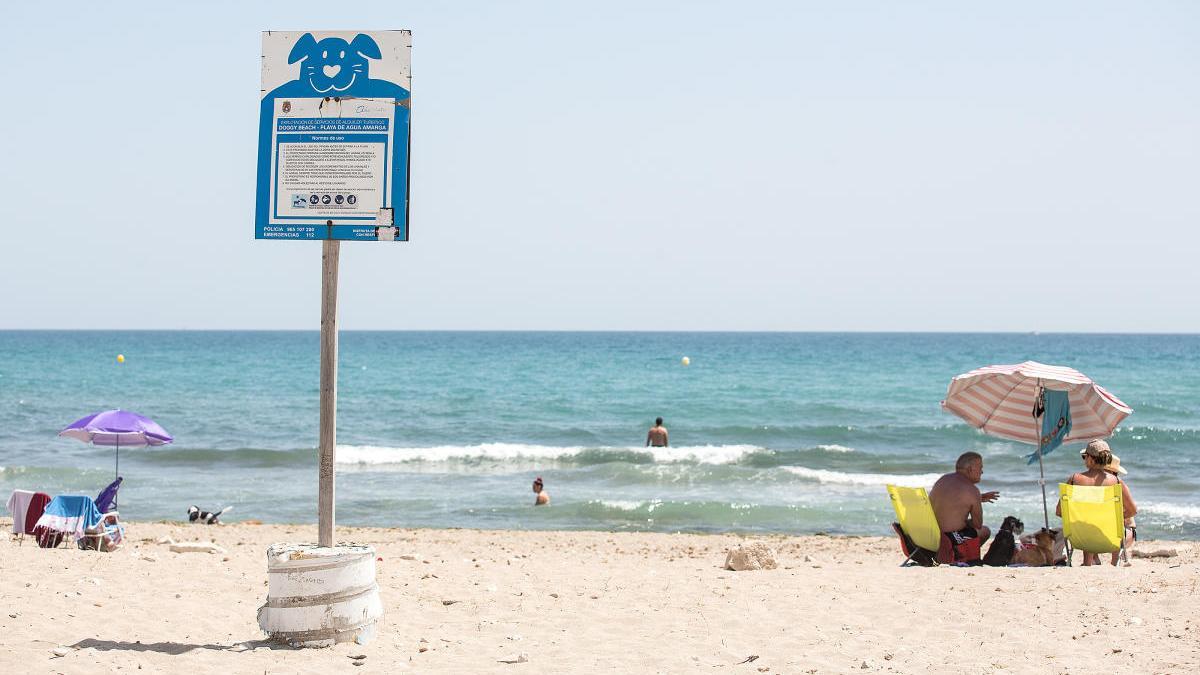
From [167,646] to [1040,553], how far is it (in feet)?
22.8

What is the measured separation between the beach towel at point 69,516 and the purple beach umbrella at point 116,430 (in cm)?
140

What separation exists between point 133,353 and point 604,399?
2107 inches

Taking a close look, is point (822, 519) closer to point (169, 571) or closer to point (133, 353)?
point (169, 571)

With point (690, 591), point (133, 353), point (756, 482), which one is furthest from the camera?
point (133, 353)

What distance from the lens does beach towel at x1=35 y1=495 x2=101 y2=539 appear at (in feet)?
32.2

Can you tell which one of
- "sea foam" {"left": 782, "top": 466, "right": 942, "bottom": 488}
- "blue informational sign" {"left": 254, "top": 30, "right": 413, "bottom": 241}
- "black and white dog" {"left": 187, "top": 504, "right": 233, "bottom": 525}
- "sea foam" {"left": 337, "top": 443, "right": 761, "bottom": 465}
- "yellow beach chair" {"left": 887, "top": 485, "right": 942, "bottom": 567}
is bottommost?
"sea foam" {"left": 337, "top": 443, "right": 761, "bottom": 465}

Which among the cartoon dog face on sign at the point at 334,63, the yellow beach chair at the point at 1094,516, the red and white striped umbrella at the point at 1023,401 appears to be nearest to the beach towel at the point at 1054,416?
the red and white striped umbrella at the point at 1023,401

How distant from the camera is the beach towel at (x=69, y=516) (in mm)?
9828

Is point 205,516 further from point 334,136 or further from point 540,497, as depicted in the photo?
point 334,136

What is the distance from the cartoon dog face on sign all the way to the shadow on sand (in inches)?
Answer: 116

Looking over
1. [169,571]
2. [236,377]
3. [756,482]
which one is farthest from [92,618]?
[236,377]

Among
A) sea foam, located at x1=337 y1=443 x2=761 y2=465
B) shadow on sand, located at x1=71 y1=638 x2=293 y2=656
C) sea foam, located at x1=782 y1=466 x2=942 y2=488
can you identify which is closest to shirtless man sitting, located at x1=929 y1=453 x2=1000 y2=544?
shadow on sand, located at x1=71 y1=638 x2=293 y2=656

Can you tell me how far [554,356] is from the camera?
7269cm

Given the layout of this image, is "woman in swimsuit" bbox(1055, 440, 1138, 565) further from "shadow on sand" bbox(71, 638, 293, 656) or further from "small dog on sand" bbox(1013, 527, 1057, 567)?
"shadow on sand" bbox(71, 638, 293, 656)
